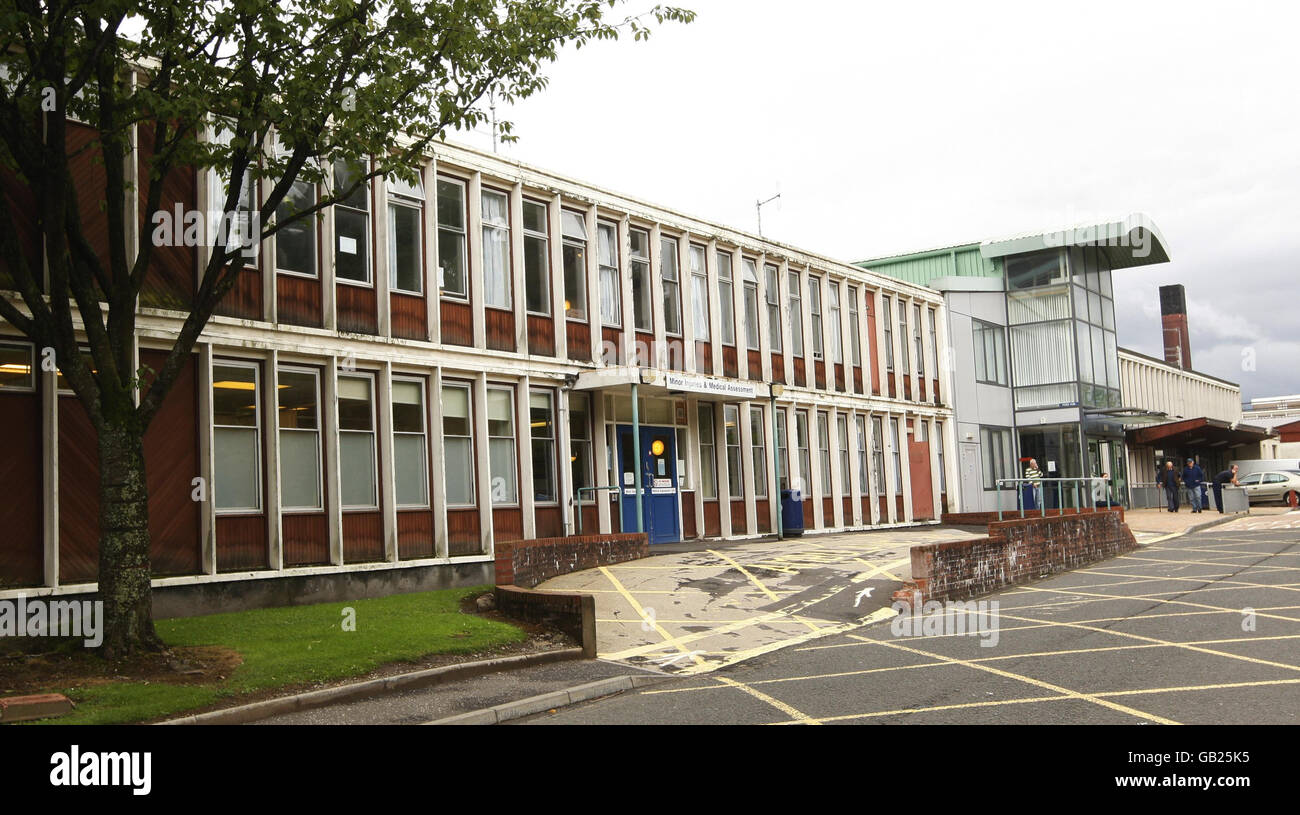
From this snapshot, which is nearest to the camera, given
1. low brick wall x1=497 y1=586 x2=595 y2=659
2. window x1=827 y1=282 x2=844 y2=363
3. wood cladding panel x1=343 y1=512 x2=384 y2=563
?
low brick wall x1=497 y1=586 x2=595 y2=659

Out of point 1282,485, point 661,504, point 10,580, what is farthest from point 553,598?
point 1282,485

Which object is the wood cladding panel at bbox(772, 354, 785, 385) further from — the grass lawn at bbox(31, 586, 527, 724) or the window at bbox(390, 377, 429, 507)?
the grass lawn at bbox(31, 586, 527, 724)

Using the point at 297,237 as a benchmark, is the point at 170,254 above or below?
below

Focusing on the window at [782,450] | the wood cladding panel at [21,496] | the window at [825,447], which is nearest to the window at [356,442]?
the wood cladding panel at [21,496]

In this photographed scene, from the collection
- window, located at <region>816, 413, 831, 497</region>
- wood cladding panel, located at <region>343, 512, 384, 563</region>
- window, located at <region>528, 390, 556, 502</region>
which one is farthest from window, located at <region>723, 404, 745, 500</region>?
wood cladding panel, located at <region>343, 512, 384, 563</region>

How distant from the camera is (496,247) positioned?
1923 cm

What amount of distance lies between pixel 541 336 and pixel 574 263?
1948mm

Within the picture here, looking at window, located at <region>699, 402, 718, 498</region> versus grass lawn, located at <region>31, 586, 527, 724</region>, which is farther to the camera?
window, located at <region>699, 402, 718, 498</region>

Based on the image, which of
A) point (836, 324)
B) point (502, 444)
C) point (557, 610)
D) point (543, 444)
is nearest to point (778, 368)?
point (836, 324)

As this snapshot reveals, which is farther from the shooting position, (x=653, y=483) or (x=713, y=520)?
(x=713, y=520)

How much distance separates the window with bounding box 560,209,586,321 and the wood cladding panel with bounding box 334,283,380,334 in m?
4.65

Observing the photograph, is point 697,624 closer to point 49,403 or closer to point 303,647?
point 303,647

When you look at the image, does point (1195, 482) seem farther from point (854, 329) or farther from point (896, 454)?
point (854, 329)

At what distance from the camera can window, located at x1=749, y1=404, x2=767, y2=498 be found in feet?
83.9
